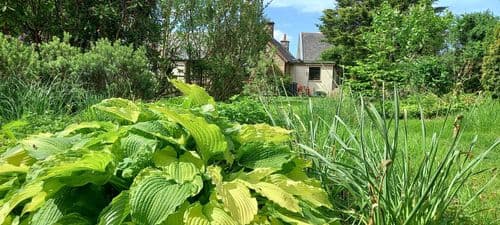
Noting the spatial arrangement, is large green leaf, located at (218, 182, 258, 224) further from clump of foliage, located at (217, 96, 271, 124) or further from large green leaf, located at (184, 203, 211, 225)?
clump of foliage, located at (217, 96, 271, 124)

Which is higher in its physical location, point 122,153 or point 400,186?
point 122,153

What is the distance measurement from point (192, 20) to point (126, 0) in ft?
8.34

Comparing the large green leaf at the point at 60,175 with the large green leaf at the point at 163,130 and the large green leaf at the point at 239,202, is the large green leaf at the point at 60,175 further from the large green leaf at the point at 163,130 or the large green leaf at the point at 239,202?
the large green leaf at the point at 239,202

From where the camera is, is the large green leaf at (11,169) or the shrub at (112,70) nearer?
the large green leaf at (11,169)

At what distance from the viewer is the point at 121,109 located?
154 centimetres

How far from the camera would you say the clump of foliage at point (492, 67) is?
45.8 feet

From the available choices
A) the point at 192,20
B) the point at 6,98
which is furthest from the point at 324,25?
the point at 6,98

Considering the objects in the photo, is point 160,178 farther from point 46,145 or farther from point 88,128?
point 88,128

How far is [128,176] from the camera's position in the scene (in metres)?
1.32

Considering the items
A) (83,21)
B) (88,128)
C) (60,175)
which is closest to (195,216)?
(60,175)

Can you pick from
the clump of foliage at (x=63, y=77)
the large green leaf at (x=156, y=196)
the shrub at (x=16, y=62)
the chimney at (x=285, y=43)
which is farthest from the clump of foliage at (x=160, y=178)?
the chimney at (x=285, y=43)

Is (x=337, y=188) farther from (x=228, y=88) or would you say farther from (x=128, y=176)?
(x=228, y=88)

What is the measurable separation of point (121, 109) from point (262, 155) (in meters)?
0.48

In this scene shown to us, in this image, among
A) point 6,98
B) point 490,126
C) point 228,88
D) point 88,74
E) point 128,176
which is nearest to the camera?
point 128,176
